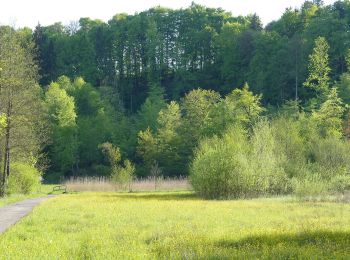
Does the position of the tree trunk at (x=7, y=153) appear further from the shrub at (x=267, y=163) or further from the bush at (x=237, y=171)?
the shrub at (x=267, y=163)

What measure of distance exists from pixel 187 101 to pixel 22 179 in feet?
108

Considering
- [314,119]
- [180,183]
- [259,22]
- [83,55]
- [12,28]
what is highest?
[259,22]

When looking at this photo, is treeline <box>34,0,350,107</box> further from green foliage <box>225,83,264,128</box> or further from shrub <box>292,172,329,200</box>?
shrub <box>292,172,329,200</box>

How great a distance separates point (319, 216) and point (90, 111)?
2719 inches

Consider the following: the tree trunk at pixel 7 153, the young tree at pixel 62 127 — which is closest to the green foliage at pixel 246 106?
the tree trunk at pixel 7 153

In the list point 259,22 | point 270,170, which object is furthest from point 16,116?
point 259,22

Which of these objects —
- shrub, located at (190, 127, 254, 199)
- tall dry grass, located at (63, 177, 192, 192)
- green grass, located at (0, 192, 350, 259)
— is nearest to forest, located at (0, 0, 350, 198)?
shrub, located at (190, 127, 254, 199)

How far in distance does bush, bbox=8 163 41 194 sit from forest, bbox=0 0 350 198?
0.38 ft

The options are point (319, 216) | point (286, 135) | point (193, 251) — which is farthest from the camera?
point (286, 135)

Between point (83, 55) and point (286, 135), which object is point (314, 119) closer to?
point (286, 135)

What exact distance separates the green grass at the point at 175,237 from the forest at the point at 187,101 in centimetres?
1217

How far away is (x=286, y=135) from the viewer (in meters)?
44.4

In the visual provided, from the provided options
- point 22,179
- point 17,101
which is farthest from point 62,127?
point 17,101

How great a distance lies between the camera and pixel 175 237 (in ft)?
45.1
